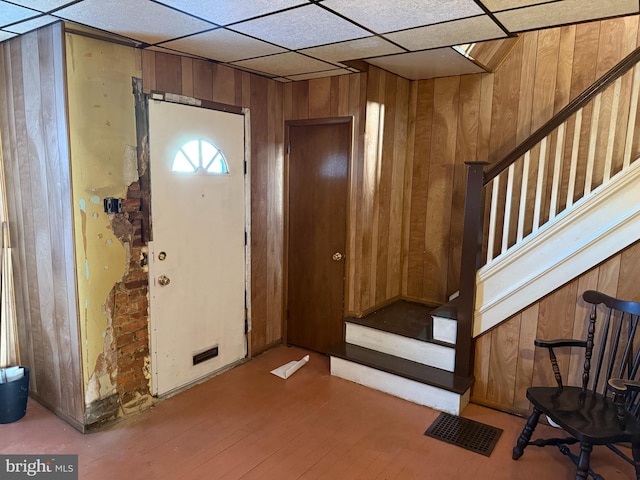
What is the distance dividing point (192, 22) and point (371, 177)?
1871mm

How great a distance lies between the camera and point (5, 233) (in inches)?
121

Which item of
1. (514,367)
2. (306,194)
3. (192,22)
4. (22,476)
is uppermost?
(192,22)

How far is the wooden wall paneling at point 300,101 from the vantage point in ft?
12.7

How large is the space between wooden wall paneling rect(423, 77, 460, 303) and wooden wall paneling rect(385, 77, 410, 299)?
0.84ft

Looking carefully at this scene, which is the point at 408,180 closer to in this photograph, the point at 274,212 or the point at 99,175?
the point at 274,212

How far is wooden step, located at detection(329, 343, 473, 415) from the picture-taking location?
10.2ft

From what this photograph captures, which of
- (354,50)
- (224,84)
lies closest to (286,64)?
(224,84)

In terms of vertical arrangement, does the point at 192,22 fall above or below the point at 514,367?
above

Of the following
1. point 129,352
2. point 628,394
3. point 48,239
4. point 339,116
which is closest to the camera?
point 628,394

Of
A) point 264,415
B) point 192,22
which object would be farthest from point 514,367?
point 192,22

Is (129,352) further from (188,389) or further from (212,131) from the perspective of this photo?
(212,131)

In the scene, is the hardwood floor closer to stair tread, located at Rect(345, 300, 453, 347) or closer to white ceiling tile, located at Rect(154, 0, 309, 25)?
stair tread, located at Rect(345, 300, 453, 347)

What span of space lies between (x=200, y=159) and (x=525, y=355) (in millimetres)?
2706

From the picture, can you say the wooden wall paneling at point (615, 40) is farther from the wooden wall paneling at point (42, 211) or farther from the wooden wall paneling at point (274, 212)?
the wooden wall paneling at point (42, 211)
